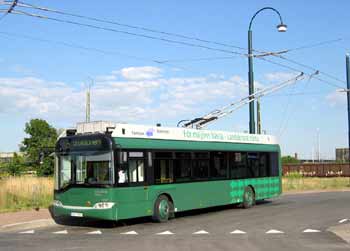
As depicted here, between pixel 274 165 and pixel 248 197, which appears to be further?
pixel 274 165

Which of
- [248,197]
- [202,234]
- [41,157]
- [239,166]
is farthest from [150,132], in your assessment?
[248,197]

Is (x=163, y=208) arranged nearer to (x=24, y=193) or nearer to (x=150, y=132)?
(x=150, y=132)

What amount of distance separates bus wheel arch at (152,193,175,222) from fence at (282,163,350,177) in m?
40.8

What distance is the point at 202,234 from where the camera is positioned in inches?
513

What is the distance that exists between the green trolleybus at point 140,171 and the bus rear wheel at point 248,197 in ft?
2.30

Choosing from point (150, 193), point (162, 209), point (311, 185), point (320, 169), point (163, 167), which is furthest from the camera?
point (320, 169)

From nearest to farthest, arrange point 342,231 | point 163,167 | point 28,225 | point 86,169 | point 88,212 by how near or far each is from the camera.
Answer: point 342,231, point 88,212, point 86,169, point 28,225, point 163,167

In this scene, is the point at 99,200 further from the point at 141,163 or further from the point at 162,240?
the point at 162,240

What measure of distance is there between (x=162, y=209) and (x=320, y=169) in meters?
45.0

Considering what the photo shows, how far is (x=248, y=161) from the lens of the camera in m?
20.3

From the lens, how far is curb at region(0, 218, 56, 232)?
1421 centimetres

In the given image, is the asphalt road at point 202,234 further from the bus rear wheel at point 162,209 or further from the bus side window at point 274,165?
the bus side window at point 274,165

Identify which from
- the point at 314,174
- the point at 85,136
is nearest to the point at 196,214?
the point at 85,136

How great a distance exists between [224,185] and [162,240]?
6.94 meters
